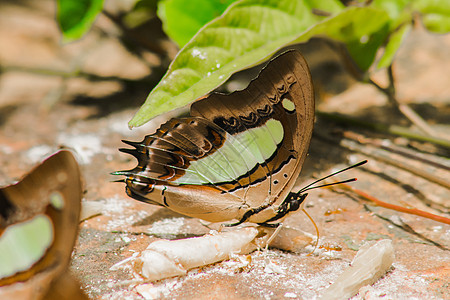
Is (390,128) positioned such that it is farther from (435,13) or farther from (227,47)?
(227,47)

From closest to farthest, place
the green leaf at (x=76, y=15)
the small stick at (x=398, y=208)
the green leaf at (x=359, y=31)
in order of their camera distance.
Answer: the small stick at (x=398, y=208)
the green leaf at (x=359, y=31)
the green leaf at (x=76, y=15)

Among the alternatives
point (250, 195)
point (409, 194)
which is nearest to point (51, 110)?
point (250, 195)

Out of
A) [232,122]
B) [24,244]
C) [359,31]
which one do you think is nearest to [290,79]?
[232,122]

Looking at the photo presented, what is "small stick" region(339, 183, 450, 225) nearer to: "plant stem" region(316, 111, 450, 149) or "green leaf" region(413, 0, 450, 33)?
"plant stem" region(316, 111, 450, 149)

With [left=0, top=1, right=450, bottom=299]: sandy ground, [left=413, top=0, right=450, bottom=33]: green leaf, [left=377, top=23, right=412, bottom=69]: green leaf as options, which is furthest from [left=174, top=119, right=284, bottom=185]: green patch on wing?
[left=413, top=0, right=450, bottom=33]: green leaf

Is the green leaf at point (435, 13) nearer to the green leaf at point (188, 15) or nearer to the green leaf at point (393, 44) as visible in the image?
the green leaf at point (393, 44)

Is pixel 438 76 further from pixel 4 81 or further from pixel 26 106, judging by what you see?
pixel 4 81

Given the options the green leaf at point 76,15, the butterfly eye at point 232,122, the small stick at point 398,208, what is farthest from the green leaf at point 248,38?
the green leaf at point 76,15
